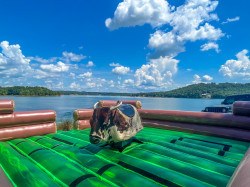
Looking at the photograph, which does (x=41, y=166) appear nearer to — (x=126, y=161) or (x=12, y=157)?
(x=12, y=157)

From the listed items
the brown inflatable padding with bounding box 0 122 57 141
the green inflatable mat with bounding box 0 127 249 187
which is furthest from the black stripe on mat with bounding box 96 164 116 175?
the brown inflatable padding with bounding box 0 122 57 141

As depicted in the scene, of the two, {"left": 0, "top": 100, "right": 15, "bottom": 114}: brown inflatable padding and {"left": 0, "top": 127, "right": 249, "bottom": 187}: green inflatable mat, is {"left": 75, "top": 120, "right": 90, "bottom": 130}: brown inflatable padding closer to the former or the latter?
{"left": 0, "top": 100, "right": 15, "bottom": 114}: brown inflatable padding

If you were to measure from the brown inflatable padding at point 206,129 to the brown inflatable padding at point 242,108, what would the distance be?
0.40 m

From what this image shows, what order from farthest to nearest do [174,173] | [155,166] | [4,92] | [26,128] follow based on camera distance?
[4,92]
[26,128]
[155,166]
[174,173]

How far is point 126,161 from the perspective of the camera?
315 centimetres

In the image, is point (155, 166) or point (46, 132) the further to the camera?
point (46, 132)

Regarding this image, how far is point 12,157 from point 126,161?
1.78m

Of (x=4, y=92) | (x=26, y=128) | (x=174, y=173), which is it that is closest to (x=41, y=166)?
(x=174, y=173)

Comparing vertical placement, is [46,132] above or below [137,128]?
below

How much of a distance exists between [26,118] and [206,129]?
4261 millimetres

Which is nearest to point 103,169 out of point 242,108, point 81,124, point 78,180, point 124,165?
point 124,165

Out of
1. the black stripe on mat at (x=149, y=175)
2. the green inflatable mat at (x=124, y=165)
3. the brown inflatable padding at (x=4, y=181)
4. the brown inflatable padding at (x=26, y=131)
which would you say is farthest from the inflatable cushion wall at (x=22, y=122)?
the black stripe on mat at (x=149, y=175)

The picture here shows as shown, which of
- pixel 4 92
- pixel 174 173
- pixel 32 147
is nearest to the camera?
pixel 174 173

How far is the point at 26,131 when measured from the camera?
18.3 ft
